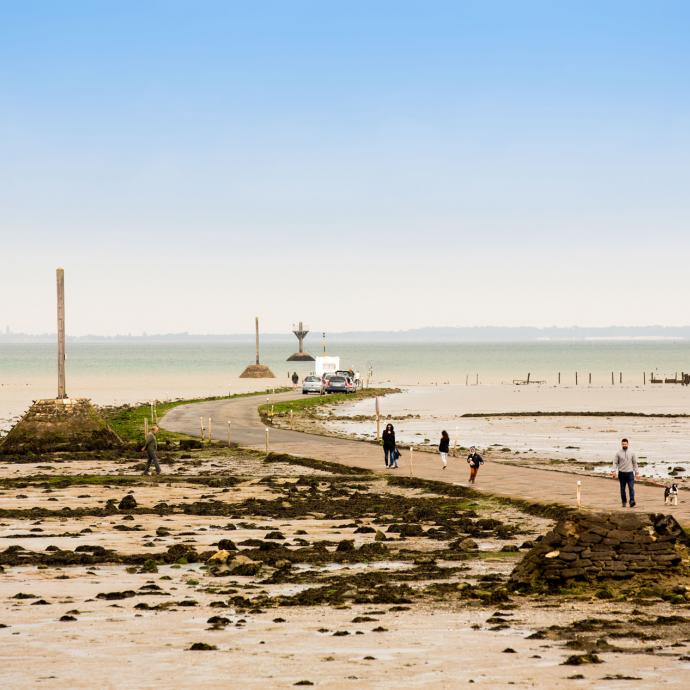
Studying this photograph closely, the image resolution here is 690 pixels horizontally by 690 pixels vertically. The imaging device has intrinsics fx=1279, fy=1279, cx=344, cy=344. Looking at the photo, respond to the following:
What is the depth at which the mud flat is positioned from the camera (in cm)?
1631

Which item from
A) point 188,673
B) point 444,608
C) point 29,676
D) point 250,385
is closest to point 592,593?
point 444,608

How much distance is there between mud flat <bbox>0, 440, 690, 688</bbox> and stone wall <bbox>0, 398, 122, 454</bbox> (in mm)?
18530

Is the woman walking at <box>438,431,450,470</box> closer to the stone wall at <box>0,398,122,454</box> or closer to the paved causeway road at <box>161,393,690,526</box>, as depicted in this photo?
the paved causeway road at <box>161,393,690,526</box>

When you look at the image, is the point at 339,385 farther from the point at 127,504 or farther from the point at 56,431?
the point at 127,504

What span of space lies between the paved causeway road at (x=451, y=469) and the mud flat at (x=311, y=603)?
2079 millimetres

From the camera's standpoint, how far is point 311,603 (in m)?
20.5

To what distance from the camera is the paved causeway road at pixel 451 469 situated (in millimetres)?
33062

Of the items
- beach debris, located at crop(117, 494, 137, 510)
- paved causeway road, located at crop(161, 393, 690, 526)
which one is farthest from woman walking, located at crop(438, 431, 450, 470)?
beach debris, located at crop(117, 494, 137, 510)

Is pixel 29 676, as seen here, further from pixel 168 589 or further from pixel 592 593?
pixel 592 593

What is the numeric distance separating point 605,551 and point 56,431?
118 ft

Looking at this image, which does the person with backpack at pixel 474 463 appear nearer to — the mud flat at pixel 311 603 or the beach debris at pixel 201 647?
the mud flat at pixel 311 603

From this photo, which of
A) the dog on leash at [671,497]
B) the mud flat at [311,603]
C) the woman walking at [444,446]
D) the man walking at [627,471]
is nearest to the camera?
the mud flat at [311,603]

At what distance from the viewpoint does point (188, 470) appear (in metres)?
45.4

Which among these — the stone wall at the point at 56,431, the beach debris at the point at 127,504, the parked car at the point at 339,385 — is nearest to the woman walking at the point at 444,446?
the beach debris at the point at 127,504
